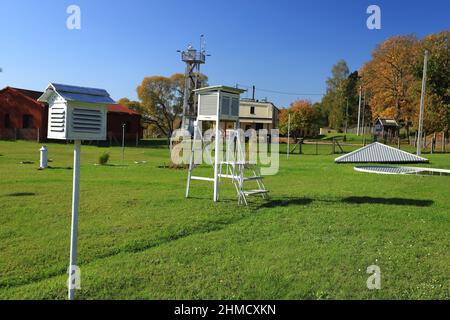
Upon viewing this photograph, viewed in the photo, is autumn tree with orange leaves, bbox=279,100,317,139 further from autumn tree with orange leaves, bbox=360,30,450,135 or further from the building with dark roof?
the building with dark roof

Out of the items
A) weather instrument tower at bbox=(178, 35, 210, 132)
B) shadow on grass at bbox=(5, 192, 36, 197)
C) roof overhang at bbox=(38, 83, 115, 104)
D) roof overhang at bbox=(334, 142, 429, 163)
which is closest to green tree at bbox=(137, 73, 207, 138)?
weather instrument tower at bbox=(178, 35, 210, 132)

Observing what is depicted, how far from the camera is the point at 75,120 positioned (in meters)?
4.52

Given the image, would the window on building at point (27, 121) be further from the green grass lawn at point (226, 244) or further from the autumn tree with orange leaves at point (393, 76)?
the autumn tree with orange leaves at point (393, 76)

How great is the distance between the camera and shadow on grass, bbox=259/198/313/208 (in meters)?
9.55

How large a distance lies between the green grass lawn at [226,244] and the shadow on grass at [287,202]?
0.08 feet

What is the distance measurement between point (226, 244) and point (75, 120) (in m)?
2.96

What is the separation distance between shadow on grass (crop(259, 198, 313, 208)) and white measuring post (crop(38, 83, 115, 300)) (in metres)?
5.47

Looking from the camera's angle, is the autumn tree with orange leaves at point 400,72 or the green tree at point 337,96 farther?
the green tree at point 337,96

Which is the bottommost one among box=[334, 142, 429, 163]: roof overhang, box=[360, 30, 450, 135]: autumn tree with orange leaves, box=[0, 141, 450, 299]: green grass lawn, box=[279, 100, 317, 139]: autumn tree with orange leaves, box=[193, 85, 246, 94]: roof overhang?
box=[0, 141, 450, 299]: green grass lawn

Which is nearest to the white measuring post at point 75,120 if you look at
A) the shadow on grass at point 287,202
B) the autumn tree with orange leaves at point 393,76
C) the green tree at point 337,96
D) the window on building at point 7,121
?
the shadow on grass at point 287,202

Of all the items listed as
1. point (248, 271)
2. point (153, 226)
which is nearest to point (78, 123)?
point (248, 271)

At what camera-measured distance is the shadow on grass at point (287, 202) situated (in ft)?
31.3

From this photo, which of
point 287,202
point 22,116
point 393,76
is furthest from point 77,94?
point 393,76
